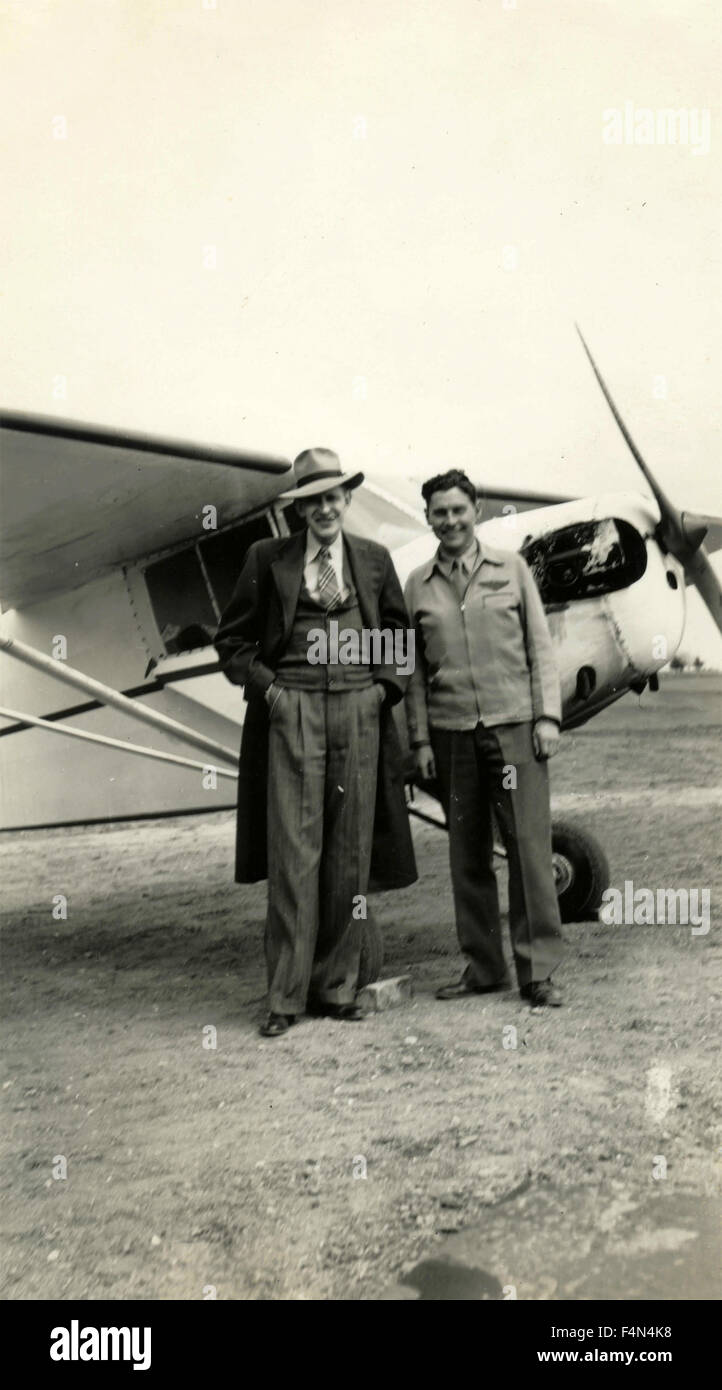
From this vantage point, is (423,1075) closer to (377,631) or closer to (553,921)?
(553,921)

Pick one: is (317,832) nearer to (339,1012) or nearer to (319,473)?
(339,1012)

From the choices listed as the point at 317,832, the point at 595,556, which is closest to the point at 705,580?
the point at 595,556

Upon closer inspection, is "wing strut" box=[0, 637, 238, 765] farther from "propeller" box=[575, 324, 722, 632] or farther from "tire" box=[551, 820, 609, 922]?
"propeller" box=[575, 324, 722, 632]

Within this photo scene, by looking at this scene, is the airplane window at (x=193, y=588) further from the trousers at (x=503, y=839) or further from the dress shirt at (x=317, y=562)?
the trousers at (x=503, y=839)

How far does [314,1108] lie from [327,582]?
1646 millimetres

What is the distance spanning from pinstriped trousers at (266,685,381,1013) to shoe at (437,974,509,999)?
1.28 feet

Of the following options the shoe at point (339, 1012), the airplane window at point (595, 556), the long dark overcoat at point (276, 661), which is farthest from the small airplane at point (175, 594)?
the long dark overcoat at point (276, 661)

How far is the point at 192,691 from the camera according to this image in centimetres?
519

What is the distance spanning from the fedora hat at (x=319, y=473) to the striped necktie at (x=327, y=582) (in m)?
0.20

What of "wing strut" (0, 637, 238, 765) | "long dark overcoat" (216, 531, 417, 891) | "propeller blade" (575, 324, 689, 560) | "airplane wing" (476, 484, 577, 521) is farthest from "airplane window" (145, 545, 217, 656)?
"propeller blade" (575, 324, 689, 560)

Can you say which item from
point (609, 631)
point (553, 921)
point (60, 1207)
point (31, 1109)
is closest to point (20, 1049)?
point (31, 1109)

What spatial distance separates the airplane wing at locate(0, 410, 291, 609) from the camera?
4.02 meters

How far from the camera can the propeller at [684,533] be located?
13.8 ft

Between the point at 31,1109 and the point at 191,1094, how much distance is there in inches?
18.6
